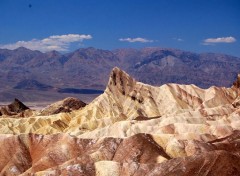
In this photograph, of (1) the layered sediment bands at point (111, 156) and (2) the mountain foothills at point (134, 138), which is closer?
(1) the layered sediment bands at point (111, 156)

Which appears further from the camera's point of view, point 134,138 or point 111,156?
point 134,138

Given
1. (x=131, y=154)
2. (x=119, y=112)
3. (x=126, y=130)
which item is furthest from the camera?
(x=119, y=112)

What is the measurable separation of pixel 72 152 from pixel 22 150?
14.7m

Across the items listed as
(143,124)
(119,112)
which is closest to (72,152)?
(143,124)

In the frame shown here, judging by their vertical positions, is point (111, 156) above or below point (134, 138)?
below

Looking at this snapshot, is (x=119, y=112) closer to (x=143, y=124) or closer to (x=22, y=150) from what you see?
(x=143, y=124)

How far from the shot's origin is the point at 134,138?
359 feet

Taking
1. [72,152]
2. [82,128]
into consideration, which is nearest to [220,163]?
[72,152]

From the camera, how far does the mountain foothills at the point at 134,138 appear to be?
89562 mm

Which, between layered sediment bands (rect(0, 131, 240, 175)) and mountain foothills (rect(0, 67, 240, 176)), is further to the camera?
mountain foothills (rect(0, 67, 240, 176))

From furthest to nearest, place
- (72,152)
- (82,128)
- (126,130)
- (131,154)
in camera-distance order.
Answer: (82,128)
(126,130)
(72,152)
(131,154)

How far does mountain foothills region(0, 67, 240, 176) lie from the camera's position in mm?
89562

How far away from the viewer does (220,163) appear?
8531cm

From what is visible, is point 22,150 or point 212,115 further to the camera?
point 212,115
